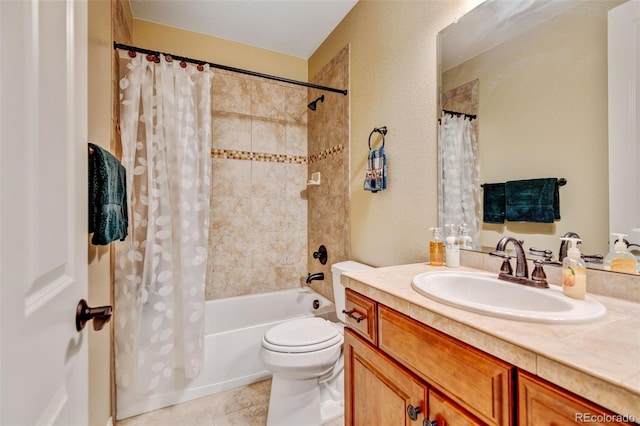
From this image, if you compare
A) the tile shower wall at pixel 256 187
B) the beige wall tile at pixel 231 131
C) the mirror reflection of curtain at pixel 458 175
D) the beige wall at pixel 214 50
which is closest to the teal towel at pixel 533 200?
the mirror reflection of curtain at pixel 458 175

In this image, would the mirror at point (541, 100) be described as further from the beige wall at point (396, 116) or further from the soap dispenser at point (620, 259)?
the beige wall at point (396, 116)

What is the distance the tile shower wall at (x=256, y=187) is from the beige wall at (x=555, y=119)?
69.1 inches

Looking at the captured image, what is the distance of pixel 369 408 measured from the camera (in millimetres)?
968

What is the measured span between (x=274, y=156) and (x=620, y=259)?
228cm

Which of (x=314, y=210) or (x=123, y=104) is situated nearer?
(x=123, y=104)

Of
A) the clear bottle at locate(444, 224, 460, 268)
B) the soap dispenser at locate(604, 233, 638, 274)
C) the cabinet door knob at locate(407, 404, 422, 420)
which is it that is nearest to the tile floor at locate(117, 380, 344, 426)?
the cabinet door knob at locate(407, 404, 422, 420)

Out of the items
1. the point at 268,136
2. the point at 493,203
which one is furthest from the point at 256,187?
the point at 493,203

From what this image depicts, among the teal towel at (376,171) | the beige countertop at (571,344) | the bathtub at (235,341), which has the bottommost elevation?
the bathtub at (235,341)

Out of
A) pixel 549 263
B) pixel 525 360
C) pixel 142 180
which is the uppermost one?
pixel 142 180

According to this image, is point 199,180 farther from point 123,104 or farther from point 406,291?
point 406,291

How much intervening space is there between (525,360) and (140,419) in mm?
1975

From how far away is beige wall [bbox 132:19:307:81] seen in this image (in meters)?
2.19

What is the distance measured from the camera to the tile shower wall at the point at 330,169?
2.10m
